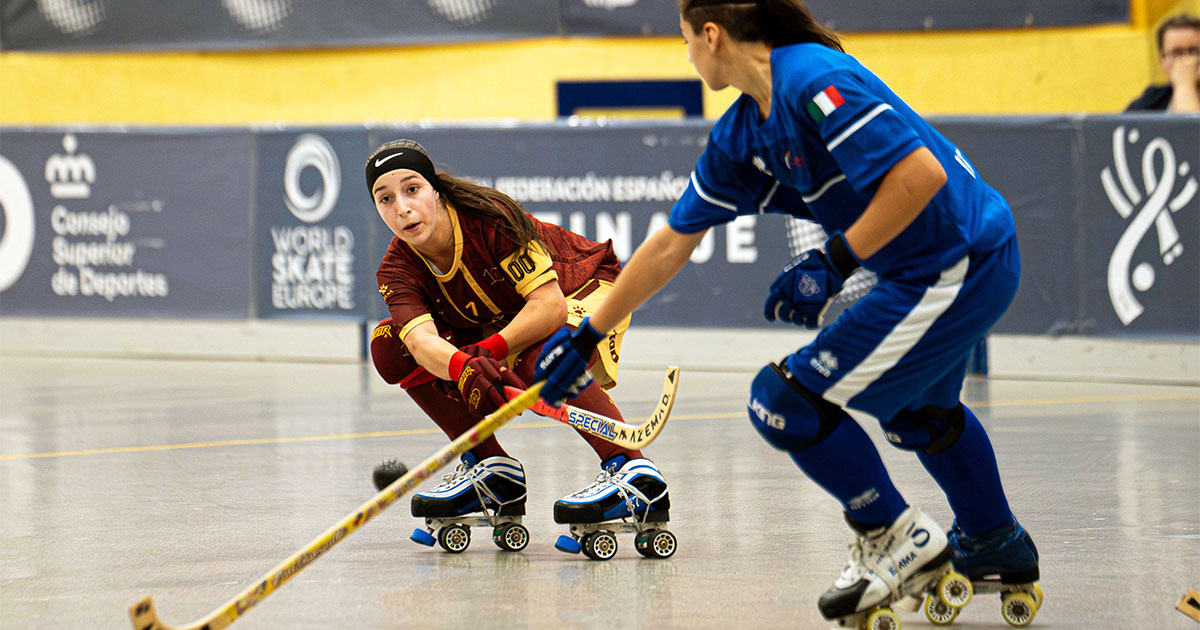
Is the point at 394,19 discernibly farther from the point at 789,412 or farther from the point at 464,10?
the point at 789,412

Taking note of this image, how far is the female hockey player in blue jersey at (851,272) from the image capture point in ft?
9.32

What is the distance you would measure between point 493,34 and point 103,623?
34.0ft

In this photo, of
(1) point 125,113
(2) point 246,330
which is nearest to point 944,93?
(2) point 246,330

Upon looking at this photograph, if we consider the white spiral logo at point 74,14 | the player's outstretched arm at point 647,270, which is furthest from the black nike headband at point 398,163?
the white spiral logo at point 74,14

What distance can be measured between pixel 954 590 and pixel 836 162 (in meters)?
1.06

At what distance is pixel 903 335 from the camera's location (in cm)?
291

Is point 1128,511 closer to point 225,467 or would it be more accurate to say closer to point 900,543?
point 900,543

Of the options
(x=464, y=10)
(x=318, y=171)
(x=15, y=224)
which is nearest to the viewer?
(x=318, y=171)

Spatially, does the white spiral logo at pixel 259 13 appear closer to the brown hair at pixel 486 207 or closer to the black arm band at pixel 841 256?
the brown hair at pixel 486 207

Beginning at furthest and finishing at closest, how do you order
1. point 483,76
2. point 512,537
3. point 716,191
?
1. point 483,76
2. point 512,537
3. point 716,191

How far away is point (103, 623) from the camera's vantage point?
10.8 feet

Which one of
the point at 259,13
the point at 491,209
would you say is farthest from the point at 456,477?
the point at 259,13

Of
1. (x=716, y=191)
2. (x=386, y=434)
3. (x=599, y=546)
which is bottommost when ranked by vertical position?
(x=386, y=434)

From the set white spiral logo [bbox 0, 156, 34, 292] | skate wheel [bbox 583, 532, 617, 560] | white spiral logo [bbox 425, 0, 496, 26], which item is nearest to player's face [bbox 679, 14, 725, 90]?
skate wheel [bbox 583, 532, 617, 560]
